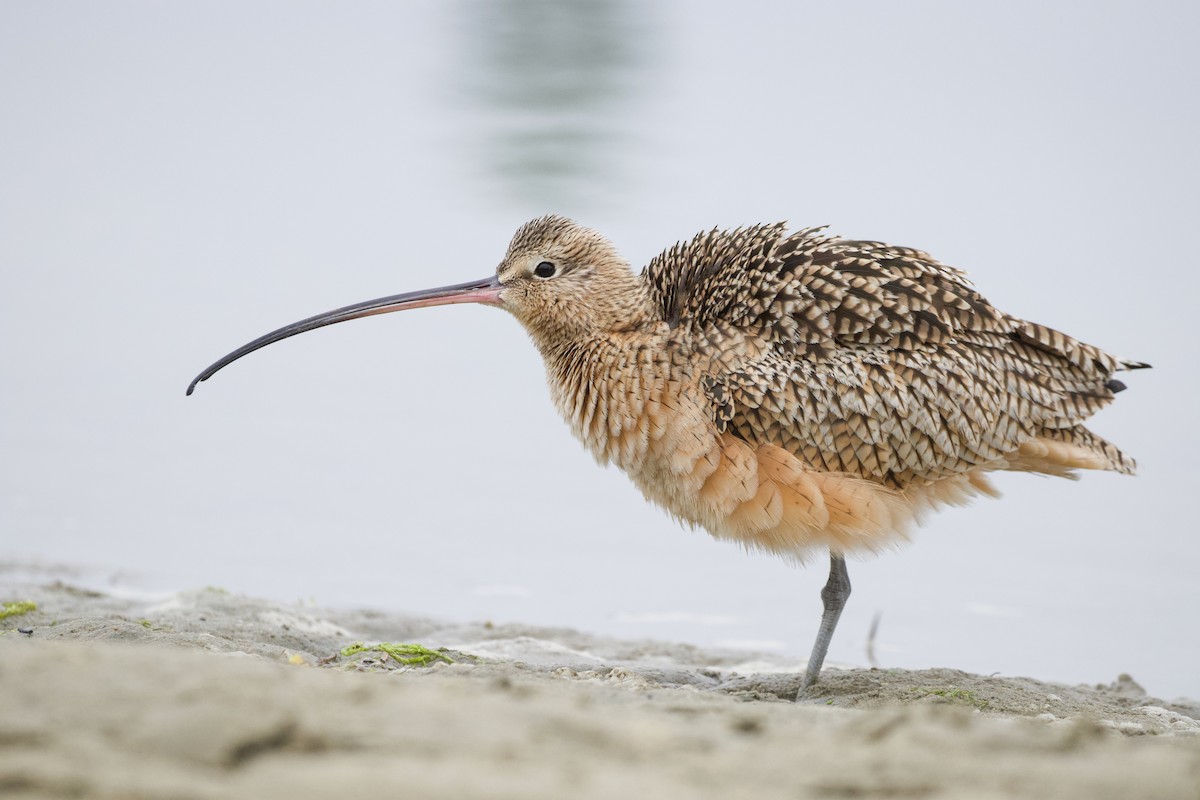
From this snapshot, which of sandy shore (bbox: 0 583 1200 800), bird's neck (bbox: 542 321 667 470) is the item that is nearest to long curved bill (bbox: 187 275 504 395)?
bird's neck (bbox: 542 321 667 470)

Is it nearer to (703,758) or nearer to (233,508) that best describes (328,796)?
(703,758)

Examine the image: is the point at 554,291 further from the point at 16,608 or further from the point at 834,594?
the point at 16,608

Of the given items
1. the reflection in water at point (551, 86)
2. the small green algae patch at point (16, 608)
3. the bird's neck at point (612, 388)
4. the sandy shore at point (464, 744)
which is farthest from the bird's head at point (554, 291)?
the reflection in water at point (551, 86)

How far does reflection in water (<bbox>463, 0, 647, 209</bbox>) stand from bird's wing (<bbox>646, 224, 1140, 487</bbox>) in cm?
709

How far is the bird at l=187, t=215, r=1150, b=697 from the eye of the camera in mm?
5316

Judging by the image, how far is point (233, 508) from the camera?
28.1 feet

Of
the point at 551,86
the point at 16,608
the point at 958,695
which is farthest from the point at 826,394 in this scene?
the point at 551,86

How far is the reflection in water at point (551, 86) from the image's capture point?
44.1 ft

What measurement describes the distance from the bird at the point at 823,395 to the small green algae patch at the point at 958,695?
1.72ft

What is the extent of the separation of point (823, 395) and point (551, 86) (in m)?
12.0

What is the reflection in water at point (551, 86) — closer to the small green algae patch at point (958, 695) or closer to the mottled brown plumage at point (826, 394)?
the mottled brown plumage at point (826, 394)

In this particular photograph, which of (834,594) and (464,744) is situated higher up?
(834,594)

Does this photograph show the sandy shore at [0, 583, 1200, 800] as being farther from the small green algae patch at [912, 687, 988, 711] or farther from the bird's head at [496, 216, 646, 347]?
the bird's head at [496, 216, 646, 347]

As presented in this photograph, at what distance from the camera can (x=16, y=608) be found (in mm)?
5742
